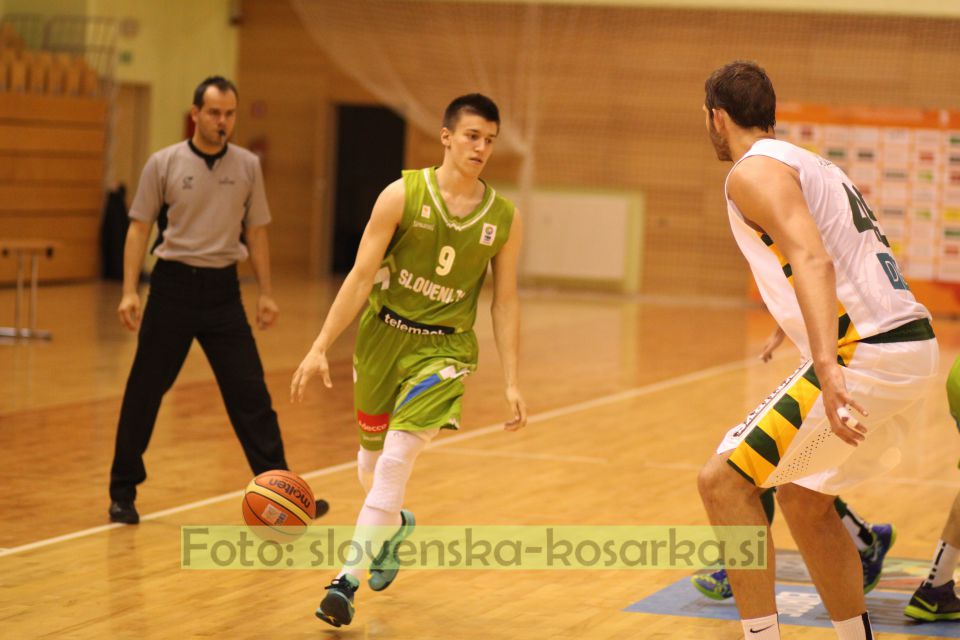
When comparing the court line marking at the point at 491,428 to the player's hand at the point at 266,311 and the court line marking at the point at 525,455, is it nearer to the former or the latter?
the court line marking at the point at 525,455

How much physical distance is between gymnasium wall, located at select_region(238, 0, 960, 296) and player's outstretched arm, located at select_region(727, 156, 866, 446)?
53.8 ft

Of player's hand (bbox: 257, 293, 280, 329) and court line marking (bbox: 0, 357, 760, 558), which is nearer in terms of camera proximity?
court line marking (bbox: 0, 357, 760, 558)

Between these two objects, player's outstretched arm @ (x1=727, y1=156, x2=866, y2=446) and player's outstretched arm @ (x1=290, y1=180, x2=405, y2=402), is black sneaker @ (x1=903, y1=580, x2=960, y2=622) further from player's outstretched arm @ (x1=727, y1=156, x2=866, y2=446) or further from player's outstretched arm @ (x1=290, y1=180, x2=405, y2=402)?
player's outstretched arm @ (x1=290, y1=180, x2=405, y2=402)

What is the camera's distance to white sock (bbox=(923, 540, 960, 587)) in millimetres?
5004

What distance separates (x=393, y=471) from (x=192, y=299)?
180cm

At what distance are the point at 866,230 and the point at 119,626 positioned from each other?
2.62 meters

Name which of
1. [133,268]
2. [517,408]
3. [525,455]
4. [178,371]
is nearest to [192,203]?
[133,268]

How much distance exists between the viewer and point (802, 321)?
3852 millimetres

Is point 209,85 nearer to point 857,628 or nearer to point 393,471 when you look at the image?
point 393,471

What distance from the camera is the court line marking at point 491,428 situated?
582 cm

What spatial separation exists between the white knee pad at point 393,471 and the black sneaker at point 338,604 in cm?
29

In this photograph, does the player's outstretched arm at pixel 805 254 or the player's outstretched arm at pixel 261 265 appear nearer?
the player's outstretched arm at pixel 805 254

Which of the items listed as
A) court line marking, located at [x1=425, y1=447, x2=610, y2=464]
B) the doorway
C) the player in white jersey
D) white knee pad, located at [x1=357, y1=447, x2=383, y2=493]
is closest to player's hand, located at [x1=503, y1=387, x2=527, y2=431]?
white knee pad, located at [x1=357, y1=447, x2=383, y2=493]

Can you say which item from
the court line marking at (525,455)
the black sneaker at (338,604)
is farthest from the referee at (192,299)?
the court line marking at (525,455)
